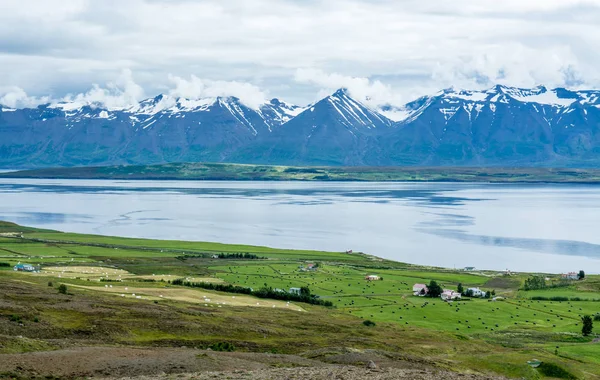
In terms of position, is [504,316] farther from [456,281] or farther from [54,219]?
[54,219]

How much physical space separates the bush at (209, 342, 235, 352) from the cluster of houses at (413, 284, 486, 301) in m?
40.9

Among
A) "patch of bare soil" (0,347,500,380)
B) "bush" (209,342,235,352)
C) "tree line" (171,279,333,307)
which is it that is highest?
"patch of bare soil" (0,347,500,380)

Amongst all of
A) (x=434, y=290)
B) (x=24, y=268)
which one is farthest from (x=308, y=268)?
(x=24, y=268)

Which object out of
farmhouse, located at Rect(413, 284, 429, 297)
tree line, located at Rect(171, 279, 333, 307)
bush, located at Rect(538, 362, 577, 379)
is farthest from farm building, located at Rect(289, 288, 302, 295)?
bush, located at Rect(538, 362, 577, 379)

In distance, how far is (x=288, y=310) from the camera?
73375 millimetres

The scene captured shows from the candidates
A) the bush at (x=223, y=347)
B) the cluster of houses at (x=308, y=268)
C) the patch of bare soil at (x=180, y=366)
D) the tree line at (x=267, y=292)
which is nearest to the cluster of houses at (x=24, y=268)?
Answer: the tree line at (x=267, y=292)

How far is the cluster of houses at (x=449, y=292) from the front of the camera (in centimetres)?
8544

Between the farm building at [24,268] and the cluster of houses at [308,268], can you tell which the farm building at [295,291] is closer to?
the cluster of houses at [308,268]

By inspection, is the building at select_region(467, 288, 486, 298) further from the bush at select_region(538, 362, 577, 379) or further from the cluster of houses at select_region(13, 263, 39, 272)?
the cluster of houses at select_region(13, 263, 39, 272)

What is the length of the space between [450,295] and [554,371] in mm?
38016

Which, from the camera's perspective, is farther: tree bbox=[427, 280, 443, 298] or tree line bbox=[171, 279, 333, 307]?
tree bbox=[427, 280, 443, 298]

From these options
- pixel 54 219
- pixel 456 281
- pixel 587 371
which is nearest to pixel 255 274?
pixel 456 281

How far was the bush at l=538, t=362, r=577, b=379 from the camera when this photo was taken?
4703 centimetres

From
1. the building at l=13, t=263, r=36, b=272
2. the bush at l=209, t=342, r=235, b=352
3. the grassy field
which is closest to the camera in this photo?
the bush at l=209, t=342, r=235, b=352
